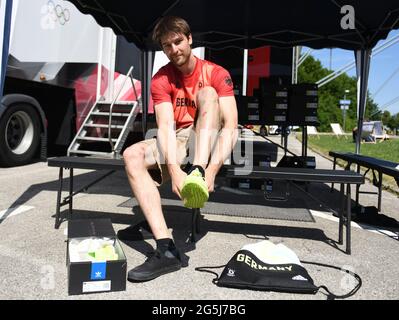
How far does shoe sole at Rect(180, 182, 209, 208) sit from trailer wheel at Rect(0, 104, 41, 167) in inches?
174

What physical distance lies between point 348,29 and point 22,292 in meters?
5.23

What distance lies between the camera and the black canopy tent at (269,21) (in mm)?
5254

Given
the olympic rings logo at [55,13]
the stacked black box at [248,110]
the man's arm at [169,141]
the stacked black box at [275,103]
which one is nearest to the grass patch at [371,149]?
the stacked black box at [275,103]

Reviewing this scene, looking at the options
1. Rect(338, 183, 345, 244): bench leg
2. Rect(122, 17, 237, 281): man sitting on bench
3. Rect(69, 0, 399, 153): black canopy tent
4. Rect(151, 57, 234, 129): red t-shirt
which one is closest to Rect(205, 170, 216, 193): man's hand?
Rect(122, 17, 237, 281): man sitting on bench

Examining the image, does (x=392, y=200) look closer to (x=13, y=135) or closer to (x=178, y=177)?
(x=178, y=177)

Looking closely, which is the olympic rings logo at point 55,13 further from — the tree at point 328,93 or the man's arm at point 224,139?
the tree at point 328,93

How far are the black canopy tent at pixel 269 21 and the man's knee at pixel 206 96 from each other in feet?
9.58

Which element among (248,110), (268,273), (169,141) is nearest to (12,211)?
(169,141)

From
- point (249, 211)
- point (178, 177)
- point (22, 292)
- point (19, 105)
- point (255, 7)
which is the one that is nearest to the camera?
point (22, 292)

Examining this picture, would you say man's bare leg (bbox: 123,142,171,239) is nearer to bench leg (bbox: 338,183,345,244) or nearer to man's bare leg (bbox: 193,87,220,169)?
man's bare leg (bbox: 193,87,220,169)

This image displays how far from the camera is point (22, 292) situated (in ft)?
6.91

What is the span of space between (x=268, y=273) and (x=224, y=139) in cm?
86

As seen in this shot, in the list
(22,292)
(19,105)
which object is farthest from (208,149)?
(19,105)

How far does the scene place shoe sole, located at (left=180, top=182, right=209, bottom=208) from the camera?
2.24m
